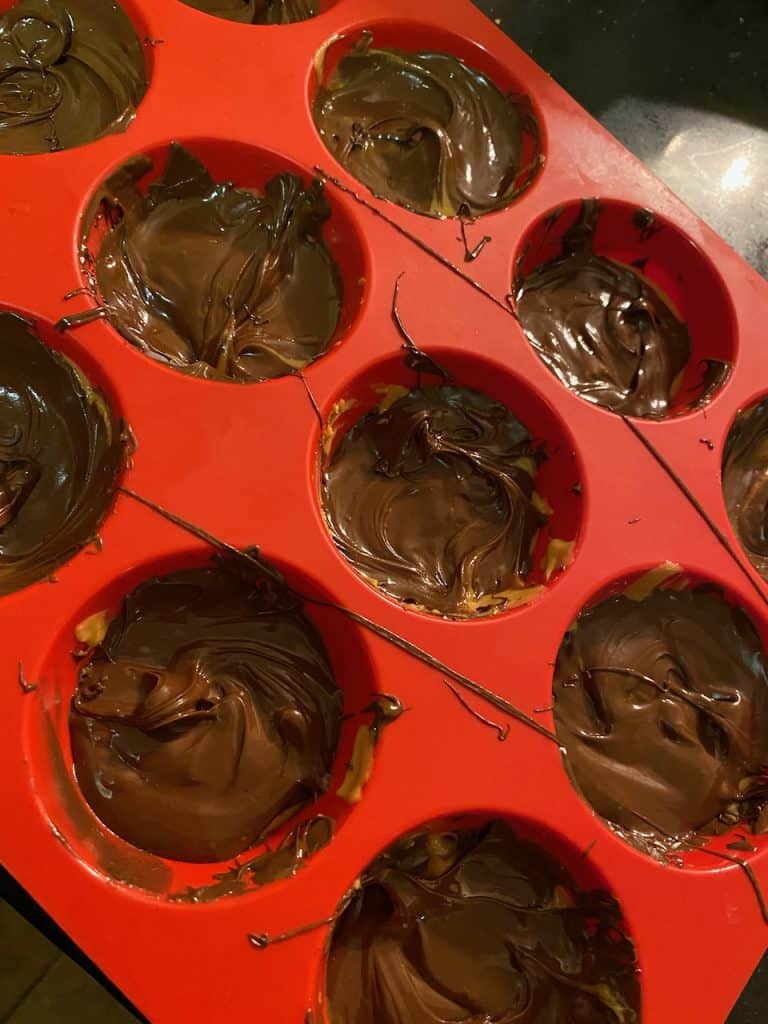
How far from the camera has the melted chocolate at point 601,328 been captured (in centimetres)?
202

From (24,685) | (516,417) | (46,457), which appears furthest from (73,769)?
(516,417)

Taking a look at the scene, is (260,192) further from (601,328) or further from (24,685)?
(24,685)

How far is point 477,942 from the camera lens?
158 cm

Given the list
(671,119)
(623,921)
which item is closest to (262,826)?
(623,921)

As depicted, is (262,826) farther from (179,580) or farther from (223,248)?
(223,248)

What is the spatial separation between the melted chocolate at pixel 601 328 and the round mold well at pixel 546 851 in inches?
40.6

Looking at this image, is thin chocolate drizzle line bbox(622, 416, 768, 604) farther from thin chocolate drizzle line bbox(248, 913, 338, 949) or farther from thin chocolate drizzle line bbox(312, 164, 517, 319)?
thin chocolate drizzle line bbox(248, 913, 338, 949)

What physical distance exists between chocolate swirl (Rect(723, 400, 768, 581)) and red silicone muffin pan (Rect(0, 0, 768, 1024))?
0.10 m

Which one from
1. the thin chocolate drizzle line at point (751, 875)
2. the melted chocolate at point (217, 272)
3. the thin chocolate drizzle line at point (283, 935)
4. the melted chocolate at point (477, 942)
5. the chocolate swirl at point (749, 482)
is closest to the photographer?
the thin chocolate drizzle line at point (283, 935)

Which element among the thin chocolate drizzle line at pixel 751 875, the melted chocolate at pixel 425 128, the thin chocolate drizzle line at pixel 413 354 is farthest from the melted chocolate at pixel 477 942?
the melted chocolate at pixel 425 128

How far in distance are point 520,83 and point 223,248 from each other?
3.18 feet

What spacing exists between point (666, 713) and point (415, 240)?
1279 millimetres

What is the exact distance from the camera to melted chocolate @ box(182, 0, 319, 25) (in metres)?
2.09

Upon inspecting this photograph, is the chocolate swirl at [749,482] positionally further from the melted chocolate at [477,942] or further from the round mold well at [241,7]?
the round mold well at [241,7]
